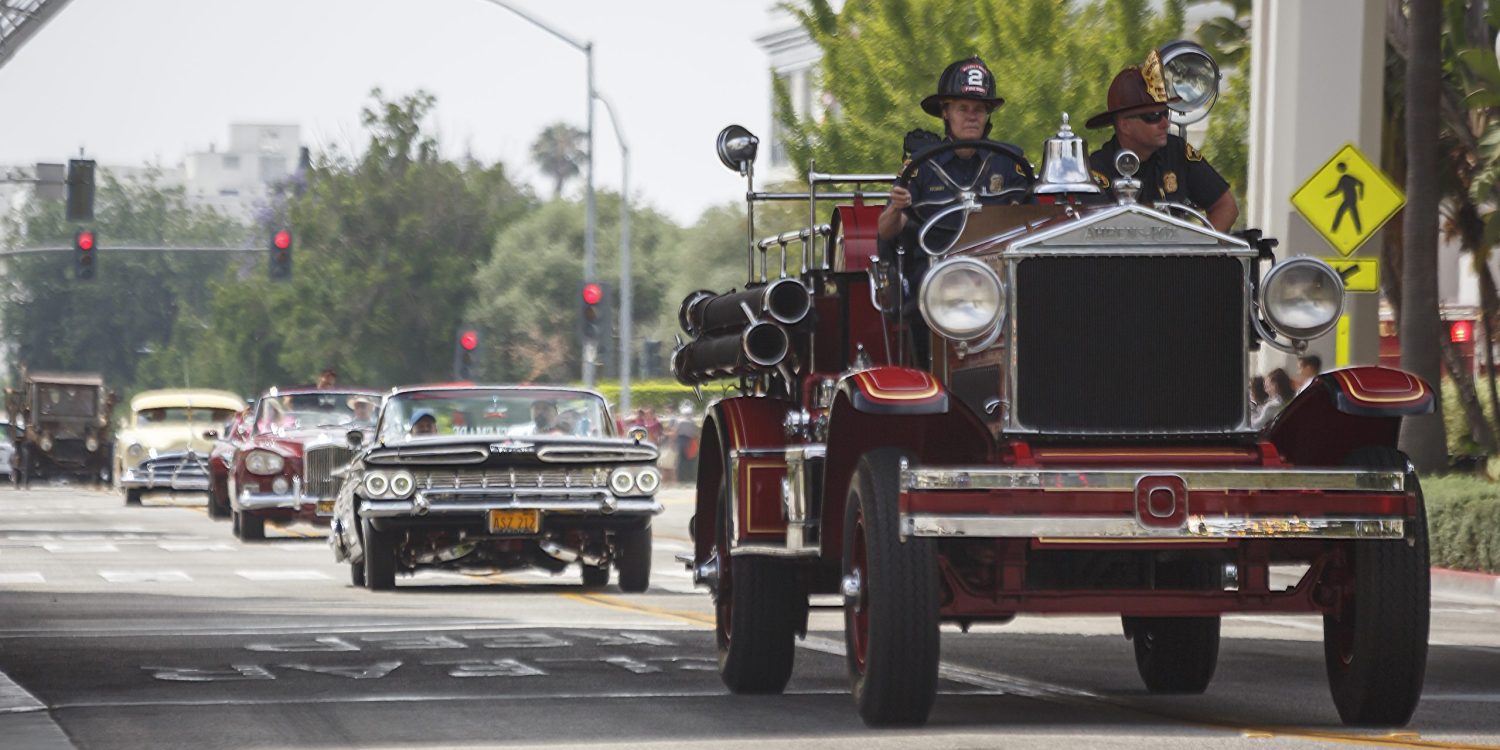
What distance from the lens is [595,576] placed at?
20.6m

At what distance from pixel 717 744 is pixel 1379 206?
38.9ft

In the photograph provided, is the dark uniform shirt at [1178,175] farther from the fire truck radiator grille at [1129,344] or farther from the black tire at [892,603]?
the black tire at [892,603]

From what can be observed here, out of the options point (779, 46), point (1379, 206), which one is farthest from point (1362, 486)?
point (779, 46)

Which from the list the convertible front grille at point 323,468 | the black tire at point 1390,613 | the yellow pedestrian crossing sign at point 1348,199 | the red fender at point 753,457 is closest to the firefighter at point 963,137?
the red fender at point 753,457

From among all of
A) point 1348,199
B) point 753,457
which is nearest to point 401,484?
point 1348,199

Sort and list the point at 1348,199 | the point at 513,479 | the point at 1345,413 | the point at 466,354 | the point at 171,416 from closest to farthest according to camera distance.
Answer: the point at 1345,413 → the point at 513,479 → the point at 1348,199 → the point at 171,416 → the point at 466,354

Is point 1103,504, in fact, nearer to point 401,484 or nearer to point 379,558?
point 401,484

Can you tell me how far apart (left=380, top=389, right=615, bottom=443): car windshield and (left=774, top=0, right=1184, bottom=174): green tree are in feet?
55.2

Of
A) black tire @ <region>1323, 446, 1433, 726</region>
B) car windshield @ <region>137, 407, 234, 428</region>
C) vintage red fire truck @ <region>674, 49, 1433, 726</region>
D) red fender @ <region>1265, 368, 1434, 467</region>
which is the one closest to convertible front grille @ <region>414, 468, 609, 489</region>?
vintage red fire truck @ <region>674, 49, 1433, 726</region>

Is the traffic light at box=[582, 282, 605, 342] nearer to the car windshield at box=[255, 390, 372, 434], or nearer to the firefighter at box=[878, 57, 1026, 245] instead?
the car windshield at box=[255, 390, 372, 434]

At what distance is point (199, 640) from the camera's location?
14820mm

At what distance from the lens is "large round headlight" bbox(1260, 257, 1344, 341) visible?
9812 mm

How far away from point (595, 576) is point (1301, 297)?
11286 mm

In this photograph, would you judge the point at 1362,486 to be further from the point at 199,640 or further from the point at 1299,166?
the point at 1299,166
